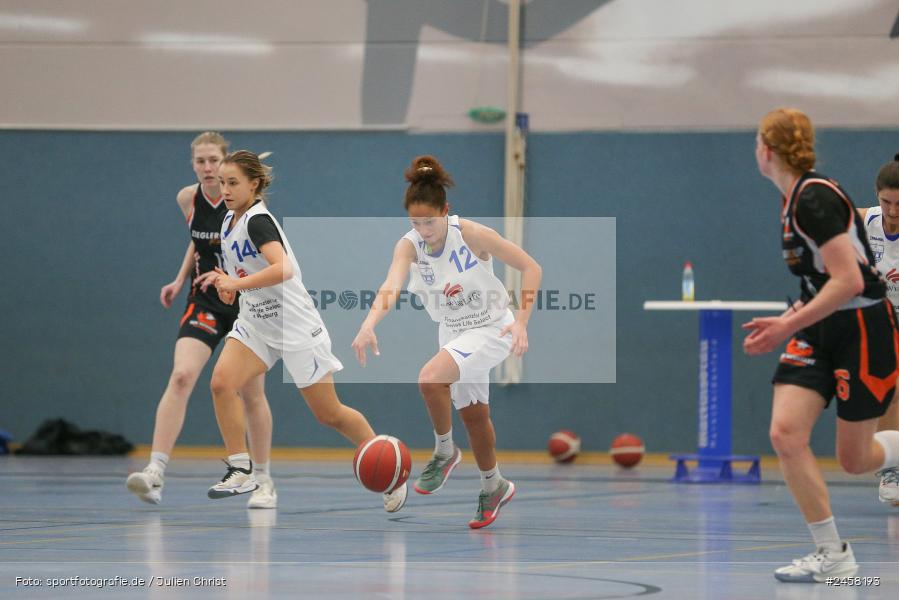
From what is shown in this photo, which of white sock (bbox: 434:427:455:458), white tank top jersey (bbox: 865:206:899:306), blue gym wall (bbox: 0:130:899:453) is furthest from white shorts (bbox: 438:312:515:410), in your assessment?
blue gym wall (bbox: 0:130:899:453)

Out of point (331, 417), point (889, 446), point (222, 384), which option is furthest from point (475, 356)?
point (889, 446)

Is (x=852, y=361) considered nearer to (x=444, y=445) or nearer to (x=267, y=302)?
(x=444, y=445)

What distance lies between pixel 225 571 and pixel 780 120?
233 cm

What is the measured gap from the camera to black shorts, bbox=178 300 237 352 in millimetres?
6941

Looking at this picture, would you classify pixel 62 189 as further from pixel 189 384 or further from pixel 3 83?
pixel 189 384

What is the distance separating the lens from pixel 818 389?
4.10 metres

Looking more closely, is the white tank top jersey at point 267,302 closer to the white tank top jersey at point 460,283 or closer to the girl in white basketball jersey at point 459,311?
the girl in white basketball jersey at point 459,311

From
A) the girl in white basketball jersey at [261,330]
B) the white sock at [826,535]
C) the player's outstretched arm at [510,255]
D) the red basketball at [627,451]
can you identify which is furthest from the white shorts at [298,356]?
the red basketball at [627,451]

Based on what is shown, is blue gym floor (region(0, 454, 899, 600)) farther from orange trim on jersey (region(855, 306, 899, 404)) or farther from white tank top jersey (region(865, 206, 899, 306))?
white tank top jersey (region(865, 206, 899, 306))

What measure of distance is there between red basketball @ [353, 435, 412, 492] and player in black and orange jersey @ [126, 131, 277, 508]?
0.92 meters

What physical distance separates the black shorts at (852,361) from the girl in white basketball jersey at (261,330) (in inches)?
105

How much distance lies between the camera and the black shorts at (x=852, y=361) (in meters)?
4.07

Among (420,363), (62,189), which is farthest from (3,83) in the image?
(420,363)

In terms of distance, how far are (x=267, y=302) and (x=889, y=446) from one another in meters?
3.12
